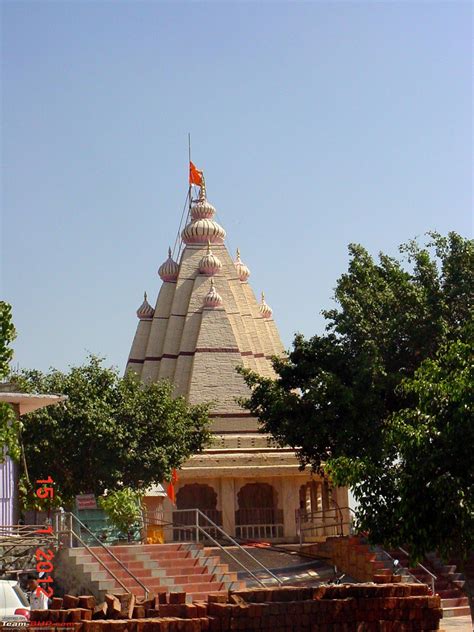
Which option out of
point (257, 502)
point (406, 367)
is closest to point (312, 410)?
point (406, 367)

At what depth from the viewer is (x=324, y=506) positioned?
131 feet

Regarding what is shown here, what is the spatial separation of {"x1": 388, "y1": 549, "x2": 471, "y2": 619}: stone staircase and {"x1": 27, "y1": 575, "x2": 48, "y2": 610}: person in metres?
8.40

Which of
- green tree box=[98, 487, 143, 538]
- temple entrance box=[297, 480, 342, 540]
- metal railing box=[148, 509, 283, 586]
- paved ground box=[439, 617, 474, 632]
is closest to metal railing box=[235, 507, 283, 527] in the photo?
temple entrance box=[297, 480, 342, 540]

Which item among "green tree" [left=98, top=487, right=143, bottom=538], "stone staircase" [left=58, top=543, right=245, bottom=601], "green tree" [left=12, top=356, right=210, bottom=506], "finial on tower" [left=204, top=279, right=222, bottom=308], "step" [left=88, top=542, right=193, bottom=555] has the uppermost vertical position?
"finial on tower" [left=204, top=279, right=222, bottom=308]

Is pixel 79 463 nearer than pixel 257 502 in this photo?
Yes

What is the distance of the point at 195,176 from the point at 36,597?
3211 centimetres

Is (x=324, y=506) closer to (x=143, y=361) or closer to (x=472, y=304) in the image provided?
(x=143, y=361)

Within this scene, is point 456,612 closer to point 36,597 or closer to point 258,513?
point 36,597

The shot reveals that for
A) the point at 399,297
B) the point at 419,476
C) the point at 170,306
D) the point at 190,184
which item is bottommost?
the point at 419,476

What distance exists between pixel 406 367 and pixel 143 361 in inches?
793

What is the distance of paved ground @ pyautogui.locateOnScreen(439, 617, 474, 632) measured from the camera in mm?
19388

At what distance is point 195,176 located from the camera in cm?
4866

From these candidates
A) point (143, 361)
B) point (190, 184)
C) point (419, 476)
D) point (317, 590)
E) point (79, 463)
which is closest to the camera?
point (419, 476)

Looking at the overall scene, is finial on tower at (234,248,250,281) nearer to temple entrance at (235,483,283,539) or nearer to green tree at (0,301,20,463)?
temple entrance at (235,483,283,539)
